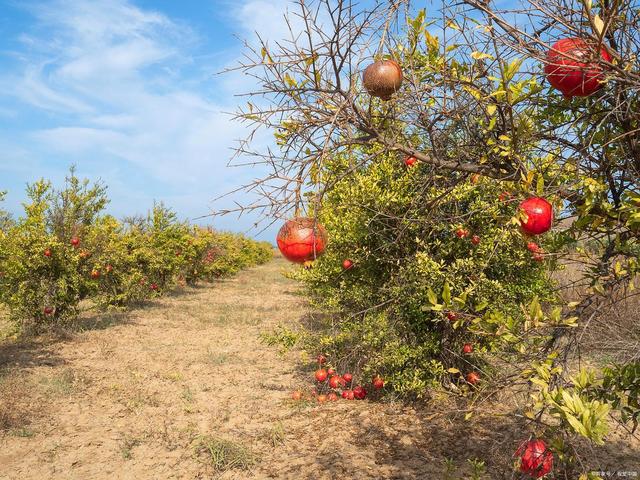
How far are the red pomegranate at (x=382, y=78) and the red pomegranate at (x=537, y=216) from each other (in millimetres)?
677

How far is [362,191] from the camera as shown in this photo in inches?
197

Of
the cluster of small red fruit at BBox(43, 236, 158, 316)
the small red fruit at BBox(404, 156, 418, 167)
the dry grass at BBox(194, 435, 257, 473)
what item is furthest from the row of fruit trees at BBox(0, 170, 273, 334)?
the small red fruit at BBox(404, 156, 418, 167)

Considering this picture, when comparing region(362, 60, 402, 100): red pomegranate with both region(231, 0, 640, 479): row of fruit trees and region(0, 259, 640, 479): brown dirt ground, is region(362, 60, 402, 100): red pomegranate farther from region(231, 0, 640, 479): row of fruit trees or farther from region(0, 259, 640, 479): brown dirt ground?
region(0, 259, 640, 479): brown dirt ground

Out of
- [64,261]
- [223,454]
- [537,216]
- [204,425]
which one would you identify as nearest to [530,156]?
[537,216]

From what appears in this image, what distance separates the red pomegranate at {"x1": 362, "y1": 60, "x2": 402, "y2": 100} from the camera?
180 centimetres

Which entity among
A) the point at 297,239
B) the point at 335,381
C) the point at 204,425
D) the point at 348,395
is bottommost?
the point at 204,425

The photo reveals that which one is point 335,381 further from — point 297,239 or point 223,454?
point 297,239

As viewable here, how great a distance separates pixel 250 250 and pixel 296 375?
954 inches

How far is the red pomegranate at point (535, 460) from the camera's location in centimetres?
169

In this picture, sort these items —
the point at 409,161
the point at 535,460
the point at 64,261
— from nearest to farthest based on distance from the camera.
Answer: the point at 535,460 < the point at 409,161 < the point at 64,261

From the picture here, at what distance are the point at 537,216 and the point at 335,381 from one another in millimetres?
4454

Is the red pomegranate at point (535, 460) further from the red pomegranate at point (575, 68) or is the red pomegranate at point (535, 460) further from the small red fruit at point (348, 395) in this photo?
the small red fruit at point (348, 395)

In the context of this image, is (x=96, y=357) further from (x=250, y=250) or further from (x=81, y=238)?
(x=250, y=250)

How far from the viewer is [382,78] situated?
180 cm
